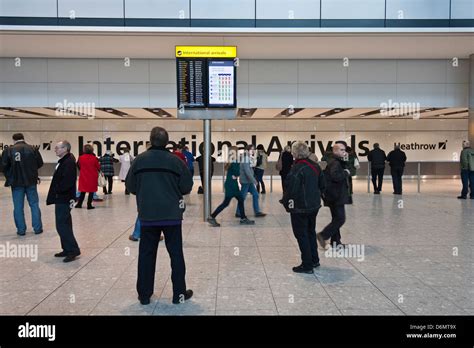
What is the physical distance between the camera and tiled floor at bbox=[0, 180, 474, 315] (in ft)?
14.5

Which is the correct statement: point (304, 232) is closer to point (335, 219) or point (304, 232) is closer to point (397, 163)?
point (335, 219)

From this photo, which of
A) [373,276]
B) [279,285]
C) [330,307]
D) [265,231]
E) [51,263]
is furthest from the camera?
[265,231]

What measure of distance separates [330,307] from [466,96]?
13.2 meters

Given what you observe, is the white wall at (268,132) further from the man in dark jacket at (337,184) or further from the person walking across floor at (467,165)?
the man in dark jacket at (337,184)

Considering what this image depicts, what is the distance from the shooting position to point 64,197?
6.25 meters

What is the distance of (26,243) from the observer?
7402 millimetres

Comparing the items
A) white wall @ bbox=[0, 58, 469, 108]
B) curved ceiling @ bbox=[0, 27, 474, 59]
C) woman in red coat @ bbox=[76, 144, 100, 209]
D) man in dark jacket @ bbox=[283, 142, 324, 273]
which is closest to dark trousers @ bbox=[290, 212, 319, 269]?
man in dark jacket @ bbox=[283, 142, 324, 273]

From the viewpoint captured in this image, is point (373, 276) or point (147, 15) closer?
point (373, 276)

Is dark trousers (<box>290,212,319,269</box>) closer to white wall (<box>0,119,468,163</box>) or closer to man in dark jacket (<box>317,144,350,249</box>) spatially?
man in dark jacket (<box>317,144,350,249</box>)

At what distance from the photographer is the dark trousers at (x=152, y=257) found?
4496 millimetres

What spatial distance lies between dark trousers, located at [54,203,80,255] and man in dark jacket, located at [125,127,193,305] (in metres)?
2.30

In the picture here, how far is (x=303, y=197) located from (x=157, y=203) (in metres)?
2.08
